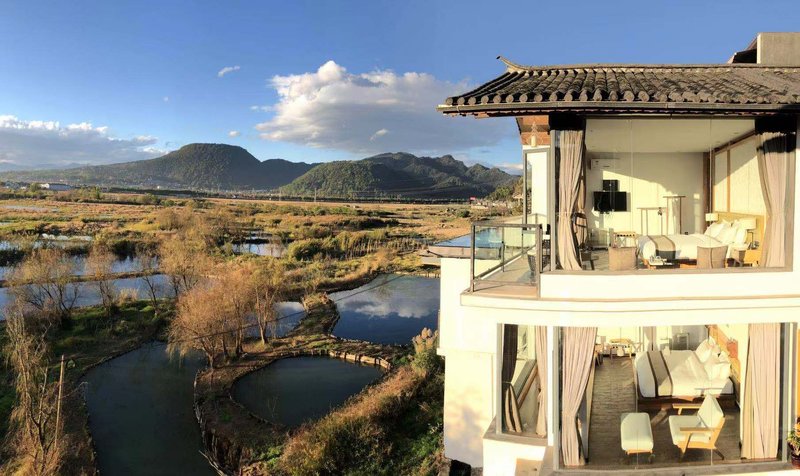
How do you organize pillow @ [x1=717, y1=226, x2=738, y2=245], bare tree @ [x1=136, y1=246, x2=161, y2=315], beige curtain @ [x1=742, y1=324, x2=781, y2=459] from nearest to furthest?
beige curtain @ [x1=742, y1=324, x2=781, y2=459], pillow @ [x1=717, y1=226, x2=738, y2=245], bare tree @ [x1=136, y1=246, x2=161, y2=315]

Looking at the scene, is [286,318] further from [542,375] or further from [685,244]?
[685,244]

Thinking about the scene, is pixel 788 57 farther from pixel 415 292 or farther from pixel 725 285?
pixel 415 292

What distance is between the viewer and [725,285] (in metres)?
5.70

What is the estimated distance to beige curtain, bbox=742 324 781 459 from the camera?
5.82m

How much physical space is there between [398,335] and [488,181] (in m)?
107

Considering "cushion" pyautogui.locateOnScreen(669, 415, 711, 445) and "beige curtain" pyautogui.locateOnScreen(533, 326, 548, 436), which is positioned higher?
"beige curtain" pyautogui.locateOnScreen(533, 326, 548, 436)

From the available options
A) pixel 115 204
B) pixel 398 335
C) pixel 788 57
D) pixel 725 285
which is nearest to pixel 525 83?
pixel 725 285

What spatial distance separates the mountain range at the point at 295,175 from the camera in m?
131

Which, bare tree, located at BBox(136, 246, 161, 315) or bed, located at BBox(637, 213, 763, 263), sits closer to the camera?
bed, located at BBox(637, 213, 763, 263)

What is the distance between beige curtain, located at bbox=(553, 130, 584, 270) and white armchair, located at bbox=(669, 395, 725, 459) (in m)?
2.50

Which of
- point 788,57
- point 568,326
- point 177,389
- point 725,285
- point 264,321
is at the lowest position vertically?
point 177,389

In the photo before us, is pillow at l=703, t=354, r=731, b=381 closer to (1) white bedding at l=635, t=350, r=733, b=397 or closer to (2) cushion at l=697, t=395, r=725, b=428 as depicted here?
(1) white bedding at l=635, t=350, r=733, b=397

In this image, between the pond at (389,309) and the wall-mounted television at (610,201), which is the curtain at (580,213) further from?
the pond at (389,309)

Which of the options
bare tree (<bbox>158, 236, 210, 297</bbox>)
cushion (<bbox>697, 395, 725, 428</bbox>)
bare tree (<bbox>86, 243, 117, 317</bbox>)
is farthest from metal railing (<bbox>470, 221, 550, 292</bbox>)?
bare tree (<bbox>86, 243, 117, 317</bbox>)
